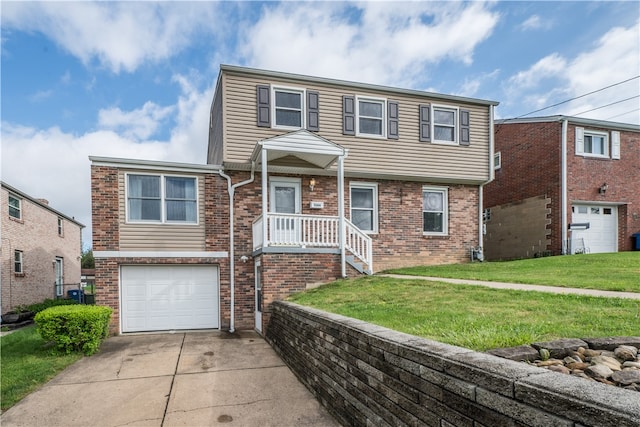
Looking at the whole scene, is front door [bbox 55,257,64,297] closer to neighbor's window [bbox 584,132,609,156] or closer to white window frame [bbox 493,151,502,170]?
white window frame [bbox 493,151,502,170]

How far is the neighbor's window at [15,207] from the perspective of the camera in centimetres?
1411

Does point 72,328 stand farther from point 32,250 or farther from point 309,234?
point 32,250

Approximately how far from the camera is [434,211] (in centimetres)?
1159

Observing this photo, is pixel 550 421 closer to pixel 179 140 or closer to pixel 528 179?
pixel 528 179

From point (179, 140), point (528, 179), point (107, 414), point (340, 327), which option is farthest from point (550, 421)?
point (179, 140)

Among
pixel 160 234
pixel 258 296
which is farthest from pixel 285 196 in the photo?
pixel 160 234

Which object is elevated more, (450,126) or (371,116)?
(371,116)

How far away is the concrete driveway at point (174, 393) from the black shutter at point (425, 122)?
7.87m

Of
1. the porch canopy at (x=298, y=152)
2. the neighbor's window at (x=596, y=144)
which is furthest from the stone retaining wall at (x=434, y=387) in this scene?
the neighbor's window at (x=596, y=144)

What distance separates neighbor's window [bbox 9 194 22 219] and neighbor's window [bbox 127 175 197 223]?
29.1ft

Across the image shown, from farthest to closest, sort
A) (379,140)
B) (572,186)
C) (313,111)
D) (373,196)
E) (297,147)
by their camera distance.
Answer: (572,186), (373,196), (379,140), (313,111), (297,147)

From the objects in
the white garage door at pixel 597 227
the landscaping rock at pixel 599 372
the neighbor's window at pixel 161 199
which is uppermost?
the neighbor's window at pixel 161 199

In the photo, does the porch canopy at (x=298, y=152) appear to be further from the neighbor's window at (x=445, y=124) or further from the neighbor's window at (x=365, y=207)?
the neighbor's window at (x=445, y=124)

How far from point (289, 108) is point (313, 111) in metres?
0.70
